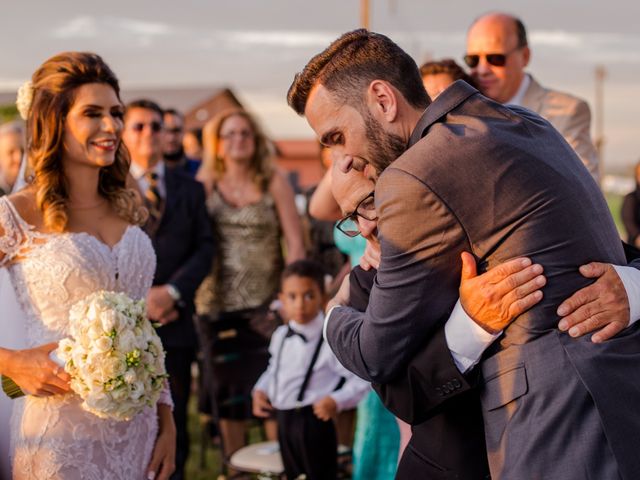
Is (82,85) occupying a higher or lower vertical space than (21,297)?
higher

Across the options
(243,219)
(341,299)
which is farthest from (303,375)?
(341,299)

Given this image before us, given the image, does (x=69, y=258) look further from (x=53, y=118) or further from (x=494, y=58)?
(x=494, y=58)

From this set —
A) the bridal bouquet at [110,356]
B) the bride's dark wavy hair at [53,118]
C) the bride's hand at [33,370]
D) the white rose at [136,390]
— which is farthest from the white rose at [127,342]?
the bride's dark wavy hair at [53,118]

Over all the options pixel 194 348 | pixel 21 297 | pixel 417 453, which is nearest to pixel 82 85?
pixel 21 297

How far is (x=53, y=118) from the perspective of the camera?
13.1 ft

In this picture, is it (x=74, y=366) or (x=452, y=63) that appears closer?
(x=74, y=366)

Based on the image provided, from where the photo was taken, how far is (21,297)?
12.7ft

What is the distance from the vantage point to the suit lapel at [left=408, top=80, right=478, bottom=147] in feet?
8.59

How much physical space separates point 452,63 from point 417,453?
8.46 feet

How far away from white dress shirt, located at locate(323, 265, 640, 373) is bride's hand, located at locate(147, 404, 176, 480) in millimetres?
1907

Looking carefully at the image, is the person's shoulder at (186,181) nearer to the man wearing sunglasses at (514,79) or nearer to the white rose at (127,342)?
the man wearing sunglasses at (514,79)

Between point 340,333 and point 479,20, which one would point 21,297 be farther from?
point 479,20

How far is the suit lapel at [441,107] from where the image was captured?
2.62 m

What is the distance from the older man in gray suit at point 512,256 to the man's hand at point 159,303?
4.02 meters
